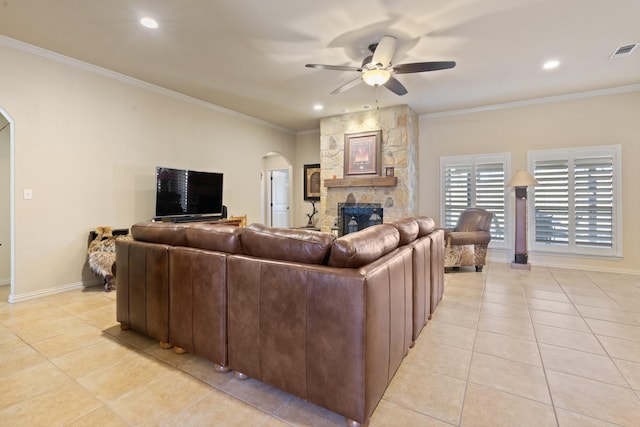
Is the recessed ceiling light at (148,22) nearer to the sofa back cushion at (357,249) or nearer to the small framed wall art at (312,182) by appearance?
the sofa back cushion at (357,249)

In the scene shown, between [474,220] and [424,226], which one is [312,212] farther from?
A: [424,226]

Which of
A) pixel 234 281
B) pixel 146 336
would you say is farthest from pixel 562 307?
pixel 146 336

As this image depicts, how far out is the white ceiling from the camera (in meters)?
2.63

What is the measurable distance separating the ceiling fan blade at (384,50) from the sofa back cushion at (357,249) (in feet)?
6.79

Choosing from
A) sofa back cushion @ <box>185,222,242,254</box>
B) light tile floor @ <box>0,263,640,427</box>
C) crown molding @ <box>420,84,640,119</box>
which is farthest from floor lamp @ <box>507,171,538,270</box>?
sofa back cushion @ <box>185,222,242,254</box>

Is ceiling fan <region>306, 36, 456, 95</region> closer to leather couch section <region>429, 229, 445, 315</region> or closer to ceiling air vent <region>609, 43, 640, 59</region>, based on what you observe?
Answer: leather couch section <region>429, 229, 445, 315</region>

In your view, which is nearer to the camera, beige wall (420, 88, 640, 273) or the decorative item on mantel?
beige wall (420, 88, 640, 273)

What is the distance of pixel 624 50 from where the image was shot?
340 cm

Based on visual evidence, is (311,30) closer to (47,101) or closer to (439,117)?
(47,101)

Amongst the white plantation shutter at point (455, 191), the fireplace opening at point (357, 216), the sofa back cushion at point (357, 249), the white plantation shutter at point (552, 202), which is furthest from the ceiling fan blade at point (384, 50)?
the white plantation shutter at point (552, 202)

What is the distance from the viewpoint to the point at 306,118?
6.25 meters

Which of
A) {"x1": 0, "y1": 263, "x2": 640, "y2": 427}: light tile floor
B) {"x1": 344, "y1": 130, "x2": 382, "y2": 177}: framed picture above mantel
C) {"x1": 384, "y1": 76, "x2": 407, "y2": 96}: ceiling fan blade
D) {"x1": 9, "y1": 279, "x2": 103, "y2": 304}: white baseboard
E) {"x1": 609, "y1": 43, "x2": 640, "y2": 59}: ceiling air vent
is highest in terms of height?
{"x1": 609, "y1": 43, "x2": 640, "y2": 59}: ceiling air vent

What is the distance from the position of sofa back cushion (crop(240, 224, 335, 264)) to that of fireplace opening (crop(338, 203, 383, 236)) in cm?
407

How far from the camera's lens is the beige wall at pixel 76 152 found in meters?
3.29
